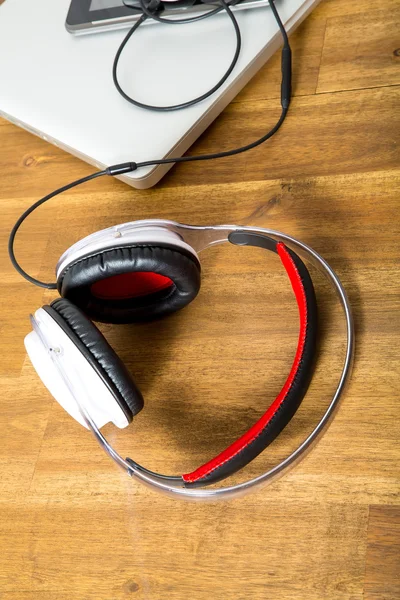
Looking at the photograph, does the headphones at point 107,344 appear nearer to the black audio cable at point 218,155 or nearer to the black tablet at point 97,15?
the black audio cable at point 218,155

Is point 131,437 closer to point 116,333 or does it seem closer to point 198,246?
point 116,333

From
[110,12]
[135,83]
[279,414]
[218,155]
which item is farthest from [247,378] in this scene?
[110,12]

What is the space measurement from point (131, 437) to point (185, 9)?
1.79 ft

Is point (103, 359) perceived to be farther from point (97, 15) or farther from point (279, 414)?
point (97, 15)

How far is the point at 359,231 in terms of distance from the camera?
0.78m

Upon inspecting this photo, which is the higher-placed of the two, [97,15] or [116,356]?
[97,15]

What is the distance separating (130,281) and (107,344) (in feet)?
0.31

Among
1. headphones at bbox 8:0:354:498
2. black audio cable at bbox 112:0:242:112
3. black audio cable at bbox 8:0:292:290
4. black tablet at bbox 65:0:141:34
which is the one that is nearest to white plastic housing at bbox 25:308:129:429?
headphones at bbox 8:0:354:498

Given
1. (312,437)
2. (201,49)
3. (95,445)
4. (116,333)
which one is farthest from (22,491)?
(201,49)

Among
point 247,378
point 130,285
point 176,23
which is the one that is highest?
point 176,23

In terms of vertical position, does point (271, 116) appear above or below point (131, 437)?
above

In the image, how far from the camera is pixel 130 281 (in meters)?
0.75

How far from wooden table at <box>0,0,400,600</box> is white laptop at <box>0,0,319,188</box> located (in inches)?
2.0

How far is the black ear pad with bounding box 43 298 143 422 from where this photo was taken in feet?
2.18
